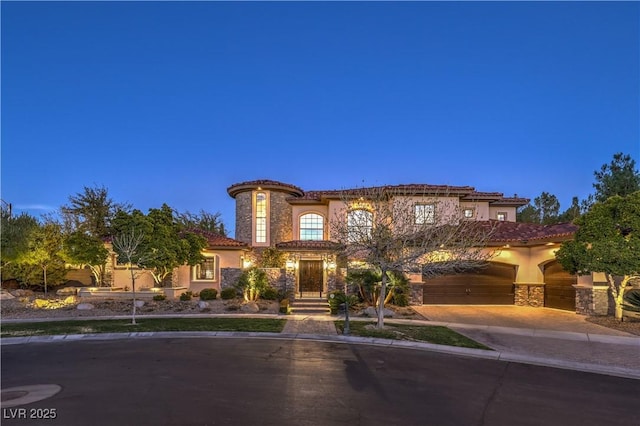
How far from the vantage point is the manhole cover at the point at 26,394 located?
5857 millimetres

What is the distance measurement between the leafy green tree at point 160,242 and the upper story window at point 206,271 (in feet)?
7.85

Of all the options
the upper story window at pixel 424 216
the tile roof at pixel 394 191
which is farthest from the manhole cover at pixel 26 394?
the tile roof at pixel 394 191

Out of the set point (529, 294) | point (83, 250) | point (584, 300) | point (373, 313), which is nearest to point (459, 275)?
point (529, 294)

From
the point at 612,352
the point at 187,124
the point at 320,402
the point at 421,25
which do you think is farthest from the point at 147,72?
the point at 612,352

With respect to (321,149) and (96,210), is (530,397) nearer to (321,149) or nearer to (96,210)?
(96,210)

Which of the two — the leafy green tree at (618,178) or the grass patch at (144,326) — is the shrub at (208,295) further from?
the leafy green tree at (618,178)

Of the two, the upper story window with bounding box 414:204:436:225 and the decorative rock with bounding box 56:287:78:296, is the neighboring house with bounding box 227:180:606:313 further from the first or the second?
the decorative rock with bounding box 56:287:78:296

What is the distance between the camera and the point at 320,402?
5.93 metres

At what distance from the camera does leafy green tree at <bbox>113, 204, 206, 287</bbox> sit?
56.4ft

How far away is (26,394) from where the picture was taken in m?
6.21

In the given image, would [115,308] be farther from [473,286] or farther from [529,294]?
[529,294]

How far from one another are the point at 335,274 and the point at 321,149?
25.9 meters

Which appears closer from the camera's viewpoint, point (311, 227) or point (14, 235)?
point (14, 235)

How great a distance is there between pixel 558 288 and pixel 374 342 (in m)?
12.8
